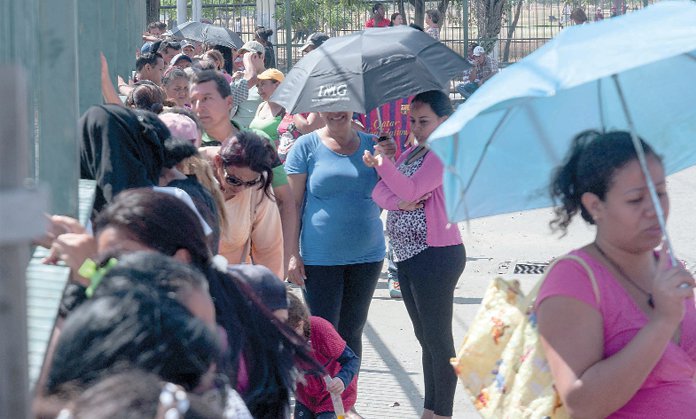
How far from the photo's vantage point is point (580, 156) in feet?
10.6

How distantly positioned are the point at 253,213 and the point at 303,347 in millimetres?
2764

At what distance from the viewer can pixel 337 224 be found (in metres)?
6.04

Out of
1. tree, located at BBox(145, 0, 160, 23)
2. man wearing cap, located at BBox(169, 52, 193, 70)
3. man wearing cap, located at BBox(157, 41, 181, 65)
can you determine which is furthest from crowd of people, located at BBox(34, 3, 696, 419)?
tree, located at BBox(145, 0, 160, 23)

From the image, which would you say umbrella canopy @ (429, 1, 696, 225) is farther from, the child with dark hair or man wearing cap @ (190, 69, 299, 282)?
man wearing cap @ (190, 69, 299, 282)

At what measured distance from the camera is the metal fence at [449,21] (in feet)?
75.3

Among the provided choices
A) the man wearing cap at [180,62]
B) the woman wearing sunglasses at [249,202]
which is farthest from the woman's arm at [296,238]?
the man wearing cap at [180,62]

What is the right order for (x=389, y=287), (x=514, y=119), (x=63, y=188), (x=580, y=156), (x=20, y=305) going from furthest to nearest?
(x=389, y=287), (x=63, y=188), (x=514, y=119), (x=580, y=156), (x=20, y=305)

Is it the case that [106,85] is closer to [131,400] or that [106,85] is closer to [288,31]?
[131,400]

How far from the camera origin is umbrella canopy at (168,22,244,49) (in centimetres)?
1709

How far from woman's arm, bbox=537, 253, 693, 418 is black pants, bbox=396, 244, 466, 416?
2801mm

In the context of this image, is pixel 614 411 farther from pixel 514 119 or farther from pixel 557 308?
pixel 514 119

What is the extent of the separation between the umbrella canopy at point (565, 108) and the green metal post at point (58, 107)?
143cm

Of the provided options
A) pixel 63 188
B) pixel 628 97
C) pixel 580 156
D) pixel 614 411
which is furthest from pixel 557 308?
pixel 63 188

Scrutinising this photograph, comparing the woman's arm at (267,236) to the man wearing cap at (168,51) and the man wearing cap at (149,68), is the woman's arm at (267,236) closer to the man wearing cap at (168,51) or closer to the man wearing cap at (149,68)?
the man wearing cap at (149,68)
